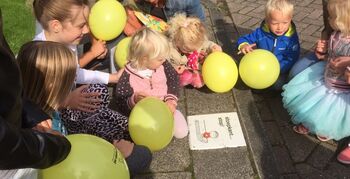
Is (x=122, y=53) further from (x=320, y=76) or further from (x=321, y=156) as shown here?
(x=321, y=156)

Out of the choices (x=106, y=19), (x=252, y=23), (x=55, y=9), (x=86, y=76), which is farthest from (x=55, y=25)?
(x=252, y=23)

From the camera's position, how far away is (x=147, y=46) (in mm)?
3225

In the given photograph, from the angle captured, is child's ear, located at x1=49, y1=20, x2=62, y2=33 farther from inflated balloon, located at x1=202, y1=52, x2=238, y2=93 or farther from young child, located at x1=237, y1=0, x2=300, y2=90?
young child, located at x1=237, y1=0, x2=300, y2=90

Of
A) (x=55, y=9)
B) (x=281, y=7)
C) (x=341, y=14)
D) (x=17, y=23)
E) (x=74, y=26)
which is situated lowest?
(x=17, y=23)

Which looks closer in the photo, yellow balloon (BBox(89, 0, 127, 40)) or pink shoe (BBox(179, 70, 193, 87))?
pink shoe (BBox(179, 70, 193, 87))

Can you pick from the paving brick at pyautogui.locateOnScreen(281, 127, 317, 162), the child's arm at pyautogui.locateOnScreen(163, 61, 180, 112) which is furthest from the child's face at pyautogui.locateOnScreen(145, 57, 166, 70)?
the paving brick at pyautogui.locateOnScreen(281, 127, 317, 162)

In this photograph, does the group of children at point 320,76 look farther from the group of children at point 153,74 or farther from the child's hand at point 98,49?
the child's hand at point 98,49

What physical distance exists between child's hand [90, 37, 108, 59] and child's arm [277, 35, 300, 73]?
70.6 inches

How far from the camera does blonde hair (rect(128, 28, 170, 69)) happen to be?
10.6 feet

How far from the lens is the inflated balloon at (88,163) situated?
6.39 ft

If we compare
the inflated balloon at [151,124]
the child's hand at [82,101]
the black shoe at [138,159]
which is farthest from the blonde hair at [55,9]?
the black shoe at [138,159]

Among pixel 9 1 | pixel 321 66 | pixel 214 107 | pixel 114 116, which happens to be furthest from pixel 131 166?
pixel 9 1

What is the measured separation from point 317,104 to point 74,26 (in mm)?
2123

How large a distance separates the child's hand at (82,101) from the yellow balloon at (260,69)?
4.92 ft
